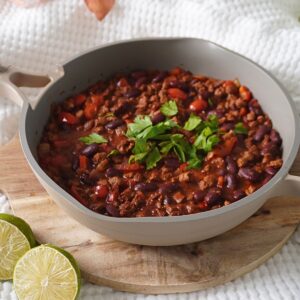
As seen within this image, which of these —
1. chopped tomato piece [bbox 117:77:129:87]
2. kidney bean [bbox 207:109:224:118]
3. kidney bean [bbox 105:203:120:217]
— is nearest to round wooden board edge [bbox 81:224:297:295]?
kidney bean [bbox 105:203:120:217]

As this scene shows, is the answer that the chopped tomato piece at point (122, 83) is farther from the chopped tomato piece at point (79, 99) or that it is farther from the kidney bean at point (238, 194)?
Answer: the kidney bean at point (238, 194)

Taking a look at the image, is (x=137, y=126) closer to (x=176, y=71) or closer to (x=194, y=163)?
(x=194, y=163)

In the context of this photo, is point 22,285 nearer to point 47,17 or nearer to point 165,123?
point 165,123

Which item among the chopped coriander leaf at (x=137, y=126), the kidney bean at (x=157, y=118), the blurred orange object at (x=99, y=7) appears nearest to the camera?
the chopped coriander leaf at (x=137, y=126)

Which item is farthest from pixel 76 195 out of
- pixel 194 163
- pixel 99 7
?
pixel 99 7

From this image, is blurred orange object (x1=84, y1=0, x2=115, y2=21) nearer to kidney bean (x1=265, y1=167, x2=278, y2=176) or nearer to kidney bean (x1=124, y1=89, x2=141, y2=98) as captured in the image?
kidney bean (x1=124, y1=89, x2=141, y2=98)

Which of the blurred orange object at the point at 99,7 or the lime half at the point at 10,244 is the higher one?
the blurred orange object at the point at 99,7

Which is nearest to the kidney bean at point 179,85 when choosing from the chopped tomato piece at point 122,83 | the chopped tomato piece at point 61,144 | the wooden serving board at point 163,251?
the chopped tomato piece at point 122,83

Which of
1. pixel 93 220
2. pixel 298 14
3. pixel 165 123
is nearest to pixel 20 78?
pixel 165 123

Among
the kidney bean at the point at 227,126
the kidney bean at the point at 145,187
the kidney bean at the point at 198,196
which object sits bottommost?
the kidney bean at the point at 145,187
